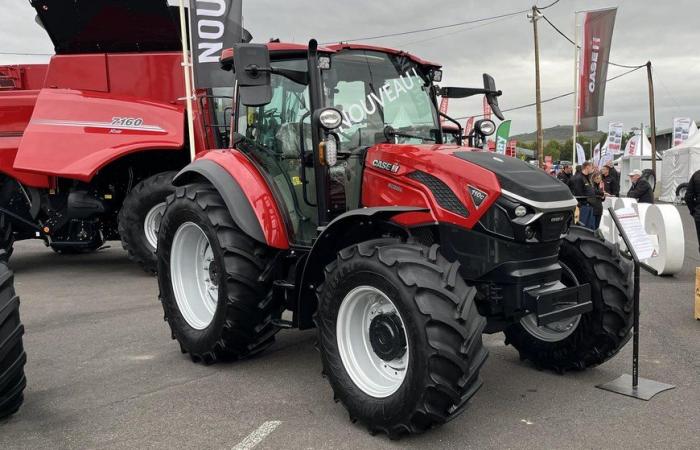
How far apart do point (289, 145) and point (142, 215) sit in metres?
4.44

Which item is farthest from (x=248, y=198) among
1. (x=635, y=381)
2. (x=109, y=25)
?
(x=109, y=25)

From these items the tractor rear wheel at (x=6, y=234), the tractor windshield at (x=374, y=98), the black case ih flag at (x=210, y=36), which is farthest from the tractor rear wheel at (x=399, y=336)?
the tractor rear wheel at (x=6, y=234)

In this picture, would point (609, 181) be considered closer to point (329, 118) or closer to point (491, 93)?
point (491, 93)

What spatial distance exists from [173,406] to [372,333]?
4.59 ft

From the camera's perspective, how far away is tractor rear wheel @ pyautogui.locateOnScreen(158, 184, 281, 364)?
4.11m

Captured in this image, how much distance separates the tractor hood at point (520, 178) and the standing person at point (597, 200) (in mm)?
6702

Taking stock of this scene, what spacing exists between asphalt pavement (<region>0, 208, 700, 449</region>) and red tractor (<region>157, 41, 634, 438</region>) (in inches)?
9.7

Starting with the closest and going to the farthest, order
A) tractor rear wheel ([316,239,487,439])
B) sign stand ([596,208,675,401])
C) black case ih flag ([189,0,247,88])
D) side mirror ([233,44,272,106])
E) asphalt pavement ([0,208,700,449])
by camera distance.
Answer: tractor rear wheel ([316,239,487,439]) → asphalt pavement ([0,208,700,449]) → side mirror ([233,44,272,106]) → sign stand ([596,208,675,401]) → black case ih flag ([189,0,247,88])

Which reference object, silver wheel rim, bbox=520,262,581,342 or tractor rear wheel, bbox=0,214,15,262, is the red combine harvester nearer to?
tractor rear wheel, bbox=0,214,15,262

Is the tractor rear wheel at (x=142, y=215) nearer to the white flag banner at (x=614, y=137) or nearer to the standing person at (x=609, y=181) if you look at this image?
the standing person at (x=609, y=181)

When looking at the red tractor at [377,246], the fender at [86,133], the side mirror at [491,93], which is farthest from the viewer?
the fender at [86,133]

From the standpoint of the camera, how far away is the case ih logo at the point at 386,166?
368 cm

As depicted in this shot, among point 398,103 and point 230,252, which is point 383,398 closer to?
point 230,252

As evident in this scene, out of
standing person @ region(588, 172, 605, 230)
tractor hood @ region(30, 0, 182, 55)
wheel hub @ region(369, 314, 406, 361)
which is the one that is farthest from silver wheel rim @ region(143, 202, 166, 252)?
standing person @ region(588, 172, 605, 230)
